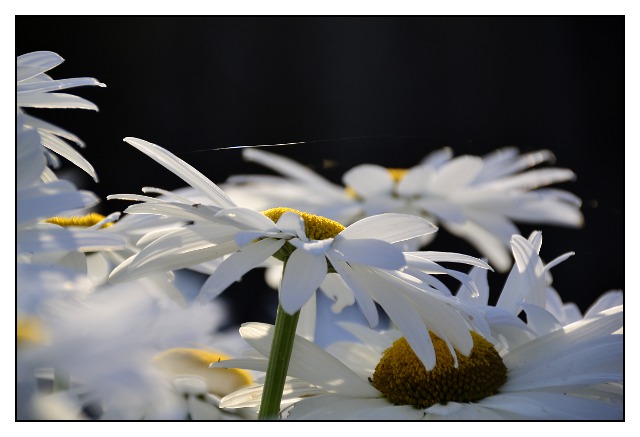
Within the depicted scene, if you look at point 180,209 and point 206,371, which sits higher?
point 180,209

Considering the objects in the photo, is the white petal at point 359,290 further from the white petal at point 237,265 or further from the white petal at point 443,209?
the white petal at point 443,209

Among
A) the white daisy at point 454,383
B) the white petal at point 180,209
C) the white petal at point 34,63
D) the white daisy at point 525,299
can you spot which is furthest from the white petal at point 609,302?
the white petal at point 34,63

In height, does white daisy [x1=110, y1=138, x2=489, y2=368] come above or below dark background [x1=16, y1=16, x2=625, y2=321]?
below

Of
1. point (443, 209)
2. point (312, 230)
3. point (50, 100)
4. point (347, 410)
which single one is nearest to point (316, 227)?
point (312, 230)

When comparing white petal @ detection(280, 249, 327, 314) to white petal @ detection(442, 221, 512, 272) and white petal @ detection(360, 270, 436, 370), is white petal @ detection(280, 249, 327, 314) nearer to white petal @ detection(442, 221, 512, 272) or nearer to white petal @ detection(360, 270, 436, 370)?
white petal @ detection(360, 270, 436, 370)

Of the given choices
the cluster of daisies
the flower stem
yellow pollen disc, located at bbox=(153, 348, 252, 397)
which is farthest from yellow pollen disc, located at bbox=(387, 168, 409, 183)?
the flower stem

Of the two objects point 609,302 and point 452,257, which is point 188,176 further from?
point 609,302
